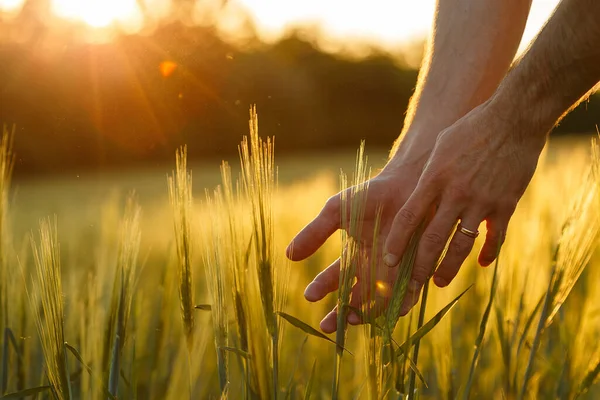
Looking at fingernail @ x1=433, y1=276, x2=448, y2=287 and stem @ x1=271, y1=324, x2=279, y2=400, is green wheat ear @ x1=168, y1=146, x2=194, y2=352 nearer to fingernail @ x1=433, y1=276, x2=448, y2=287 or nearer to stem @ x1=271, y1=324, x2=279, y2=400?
stem @ x1=271, y1=324, x2=279, y2=400

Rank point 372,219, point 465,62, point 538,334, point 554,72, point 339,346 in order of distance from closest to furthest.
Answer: point 339,346, point 538,334, point 554,72, point 372,219, point 465,62

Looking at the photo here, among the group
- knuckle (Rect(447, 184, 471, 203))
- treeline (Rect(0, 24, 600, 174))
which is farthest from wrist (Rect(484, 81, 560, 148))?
treeline (Rect(0, 24, 600, 174))

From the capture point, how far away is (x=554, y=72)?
92 cm

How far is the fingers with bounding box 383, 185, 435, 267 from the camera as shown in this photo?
934 mm

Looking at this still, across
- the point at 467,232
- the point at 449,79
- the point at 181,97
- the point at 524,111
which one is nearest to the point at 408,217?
the point at 467,232

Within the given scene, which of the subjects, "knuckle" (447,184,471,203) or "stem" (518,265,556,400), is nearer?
"stem" (518,265,556,400)

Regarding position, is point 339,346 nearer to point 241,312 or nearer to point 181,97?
point 241,312

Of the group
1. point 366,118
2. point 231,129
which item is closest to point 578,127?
point 366,118

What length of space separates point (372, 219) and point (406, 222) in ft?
0.71

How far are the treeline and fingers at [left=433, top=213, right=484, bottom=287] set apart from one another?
111 inches

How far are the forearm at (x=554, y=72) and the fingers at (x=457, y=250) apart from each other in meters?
0.15

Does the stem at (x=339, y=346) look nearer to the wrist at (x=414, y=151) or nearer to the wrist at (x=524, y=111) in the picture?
the wrist at (x=524, y=111)

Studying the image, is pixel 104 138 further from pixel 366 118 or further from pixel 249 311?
pixel 249 311

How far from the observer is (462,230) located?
1.00 m
